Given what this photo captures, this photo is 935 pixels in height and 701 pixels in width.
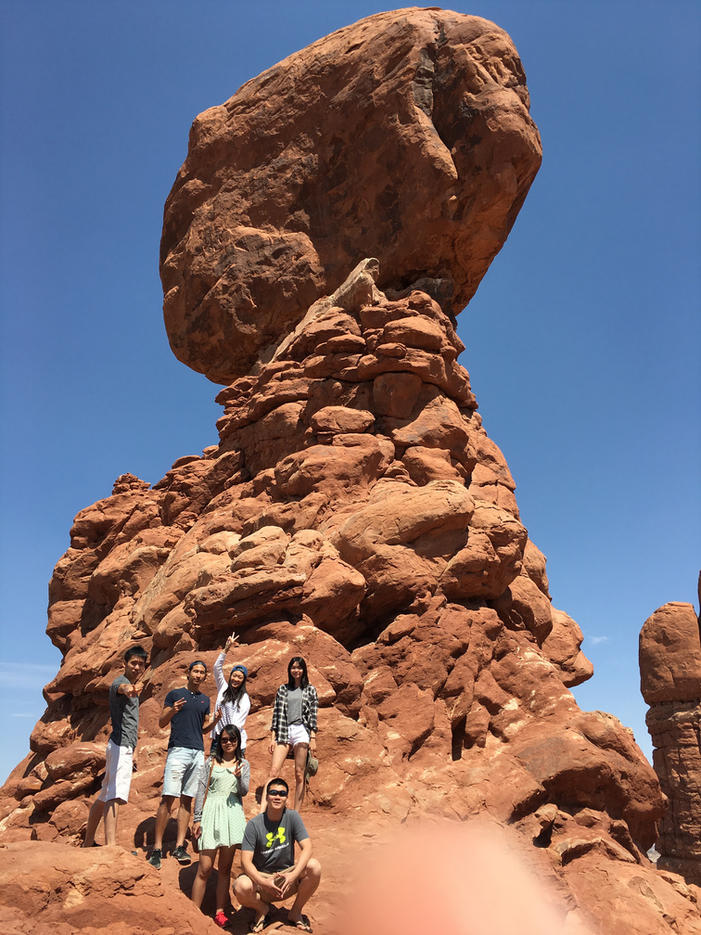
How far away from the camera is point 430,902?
7.72 meters

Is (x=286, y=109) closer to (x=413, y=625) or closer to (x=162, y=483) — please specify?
(x=162, y=483)

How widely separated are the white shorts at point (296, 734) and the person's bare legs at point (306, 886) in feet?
6.16

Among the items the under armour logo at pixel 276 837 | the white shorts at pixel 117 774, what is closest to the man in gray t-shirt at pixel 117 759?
the white shorts at pixel 117 774

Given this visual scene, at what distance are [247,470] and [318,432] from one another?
2595 millimetres

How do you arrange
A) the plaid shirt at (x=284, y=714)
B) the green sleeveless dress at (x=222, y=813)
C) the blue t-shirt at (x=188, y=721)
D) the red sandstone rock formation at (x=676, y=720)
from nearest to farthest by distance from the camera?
the green sleeveless dress at (x=222, y=813) < the blue t-shirt at (x=188, y=721) < the plaid shirt at (x=284, y=714) < the red sandstone rock formation at (x=676, y=720)

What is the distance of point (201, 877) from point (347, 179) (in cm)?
1714

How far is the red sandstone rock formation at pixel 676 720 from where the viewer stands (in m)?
22.9

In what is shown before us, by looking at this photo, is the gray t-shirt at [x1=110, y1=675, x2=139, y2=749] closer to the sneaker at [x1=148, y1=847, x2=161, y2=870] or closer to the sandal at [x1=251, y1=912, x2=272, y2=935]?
the sneaker at [x1=148, y1=847, x2=161, y2=870]

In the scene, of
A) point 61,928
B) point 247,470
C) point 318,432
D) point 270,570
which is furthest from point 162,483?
point 61,928

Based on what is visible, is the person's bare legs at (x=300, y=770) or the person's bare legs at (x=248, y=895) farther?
the person's bare legs at (x=300, y=770)

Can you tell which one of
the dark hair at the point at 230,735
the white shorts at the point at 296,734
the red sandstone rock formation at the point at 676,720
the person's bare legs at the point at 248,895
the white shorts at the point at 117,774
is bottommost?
the person's bare legs at the point at 248,895

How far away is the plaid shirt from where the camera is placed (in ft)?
27.4

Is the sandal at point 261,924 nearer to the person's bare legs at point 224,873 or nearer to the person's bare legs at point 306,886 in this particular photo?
the person's bare legs at point 306,886

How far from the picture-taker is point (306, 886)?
644 centimetres
